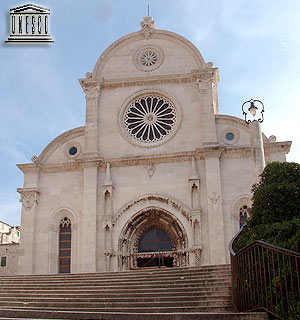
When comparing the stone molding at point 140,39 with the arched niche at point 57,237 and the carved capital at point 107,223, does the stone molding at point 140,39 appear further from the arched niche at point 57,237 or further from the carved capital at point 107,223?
the carved capital at point 107,223

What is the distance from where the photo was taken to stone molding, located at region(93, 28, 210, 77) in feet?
90.4

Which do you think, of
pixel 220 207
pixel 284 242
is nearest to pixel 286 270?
pixel 284 242

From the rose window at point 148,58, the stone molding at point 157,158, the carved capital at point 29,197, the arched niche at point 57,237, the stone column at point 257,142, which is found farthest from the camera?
the rose window at point 148,58

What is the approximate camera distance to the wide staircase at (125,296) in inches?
400

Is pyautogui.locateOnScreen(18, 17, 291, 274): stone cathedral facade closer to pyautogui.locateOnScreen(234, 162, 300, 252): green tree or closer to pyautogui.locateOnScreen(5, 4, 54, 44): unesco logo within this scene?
pyautogui.locateOnScreen(5, 4, 54, 44): unesco logo

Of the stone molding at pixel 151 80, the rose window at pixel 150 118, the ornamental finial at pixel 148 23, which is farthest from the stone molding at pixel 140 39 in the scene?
the rose window at pixel 150 118

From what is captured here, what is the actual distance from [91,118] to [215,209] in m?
9.14

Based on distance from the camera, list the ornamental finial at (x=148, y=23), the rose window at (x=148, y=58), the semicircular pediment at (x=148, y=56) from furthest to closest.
Answer: the ornamental finial at (x=148, y=23), the rose window at (x=148, y=58), the semicircular pediment at (x=148, y=56)

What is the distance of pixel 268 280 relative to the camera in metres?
9.02

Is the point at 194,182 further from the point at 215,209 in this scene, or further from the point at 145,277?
the point at 145,277

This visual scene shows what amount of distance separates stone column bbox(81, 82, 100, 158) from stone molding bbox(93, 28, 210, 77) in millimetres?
971

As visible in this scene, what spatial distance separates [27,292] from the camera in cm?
1580

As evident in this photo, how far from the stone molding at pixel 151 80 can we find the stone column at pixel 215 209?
16.2ft

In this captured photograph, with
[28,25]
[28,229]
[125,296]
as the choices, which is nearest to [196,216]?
[28,229]
